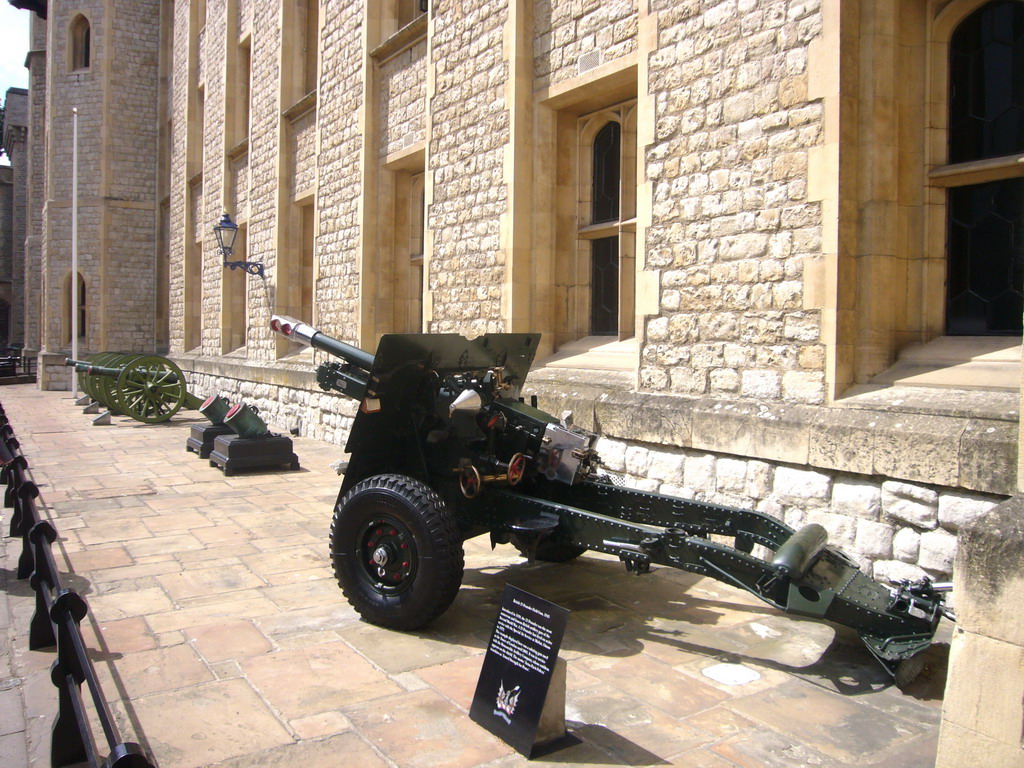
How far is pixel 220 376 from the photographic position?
16.0 metres

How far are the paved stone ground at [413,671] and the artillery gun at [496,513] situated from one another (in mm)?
313

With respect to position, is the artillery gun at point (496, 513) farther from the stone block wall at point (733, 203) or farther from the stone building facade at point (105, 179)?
the stone building facade at point (105, 179)

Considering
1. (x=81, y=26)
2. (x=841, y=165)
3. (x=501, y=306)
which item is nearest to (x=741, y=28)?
(x=841, y=165)

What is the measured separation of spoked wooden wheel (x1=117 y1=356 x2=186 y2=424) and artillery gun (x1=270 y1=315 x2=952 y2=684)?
10.6 m

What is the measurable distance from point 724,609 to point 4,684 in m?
3.44

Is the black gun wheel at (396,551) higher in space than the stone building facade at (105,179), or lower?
lower

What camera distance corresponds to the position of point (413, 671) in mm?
3500

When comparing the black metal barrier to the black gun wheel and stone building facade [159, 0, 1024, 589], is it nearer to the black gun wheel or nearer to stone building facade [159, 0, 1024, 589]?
the black gun wheel

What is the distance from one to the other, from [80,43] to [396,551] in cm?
2636

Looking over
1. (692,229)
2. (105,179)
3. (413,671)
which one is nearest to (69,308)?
(105,179)

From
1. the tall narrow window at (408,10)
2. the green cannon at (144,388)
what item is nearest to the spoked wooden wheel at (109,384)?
the green cannon at (144,388)

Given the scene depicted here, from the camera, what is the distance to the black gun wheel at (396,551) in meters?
3.75

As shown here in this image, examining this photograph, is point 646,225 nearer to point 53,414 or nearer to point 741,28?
point 741,28

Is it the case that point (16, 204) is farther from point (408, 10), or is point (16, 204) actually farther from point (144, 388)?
point (408, 10)
